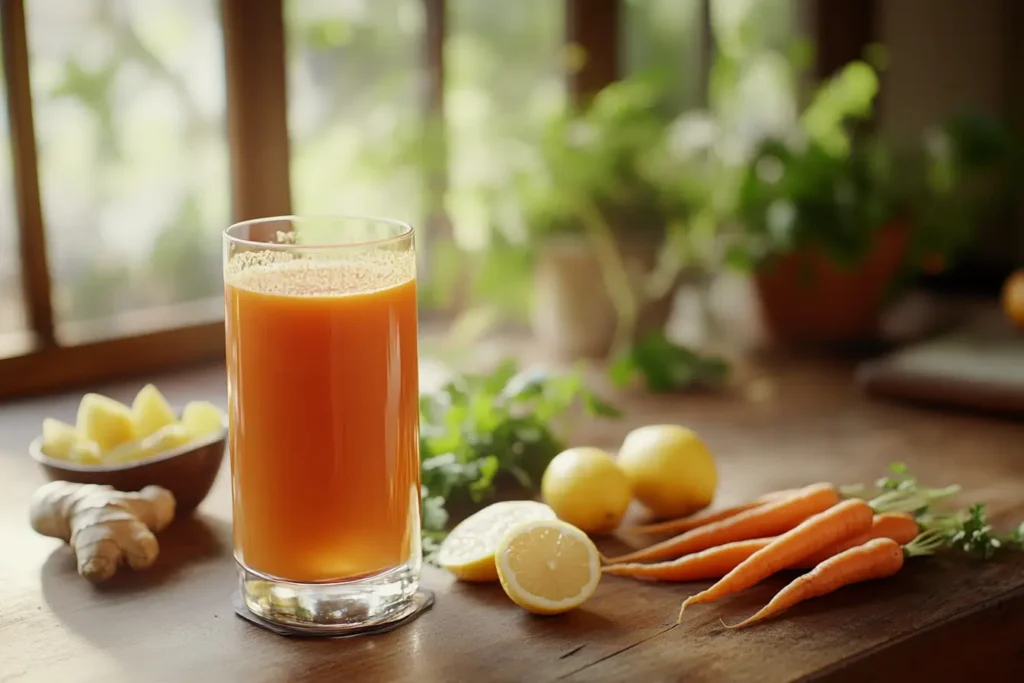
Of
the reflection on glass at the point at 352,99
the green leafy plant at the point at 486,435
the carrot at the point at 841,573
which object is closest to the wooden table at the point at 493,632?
the carrot at the point at 841,573

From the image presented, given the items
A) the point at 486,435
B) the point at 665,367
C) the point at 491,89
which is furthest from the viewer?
the point at 491,89

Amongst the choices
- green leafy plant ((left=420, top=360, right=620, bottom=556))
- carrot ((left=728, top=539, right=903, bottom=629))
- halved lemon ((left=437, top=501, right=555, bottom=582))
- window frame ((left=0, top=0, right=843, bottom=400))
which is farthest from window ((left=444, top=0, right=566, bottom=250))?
carrot ((left=728, top=539, right=903, bottom=629))

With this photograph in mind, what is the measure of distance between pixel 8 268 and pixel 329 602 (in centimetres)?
84

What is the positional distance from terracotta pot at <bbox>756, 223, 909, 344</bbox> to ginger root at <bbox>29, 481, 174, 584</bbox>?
1060 mm

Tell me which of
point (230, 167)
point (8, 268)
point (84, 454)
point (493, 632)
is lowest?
point (493, 632)

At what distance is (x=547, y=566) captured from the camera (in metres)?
1.04

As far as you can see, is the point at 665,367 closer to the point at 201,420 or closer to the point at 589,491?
the point at 589,491

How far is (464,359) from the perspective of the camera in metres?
1.73

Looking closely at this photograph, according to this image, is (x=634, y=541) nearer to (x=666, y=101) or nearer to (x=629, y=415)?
(x=629, y=415)

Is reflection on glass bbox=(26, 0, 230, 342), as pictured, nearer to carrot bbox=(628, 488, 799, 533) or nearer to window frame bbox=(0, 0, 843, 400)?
window frame bbox=(0, 0, 843, 400)

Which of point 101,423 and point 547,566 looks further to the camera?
point 101,423

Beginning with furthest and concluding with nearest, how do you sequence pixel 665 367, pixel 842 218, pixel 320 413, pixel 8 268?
pixel 842 218, pixel 665 367, pixel 8 268, pixel 320 413

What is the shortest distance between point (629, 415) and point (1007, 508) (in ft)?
1.62

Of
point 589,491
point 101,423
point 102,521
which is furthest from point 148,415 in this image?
point 589,491
